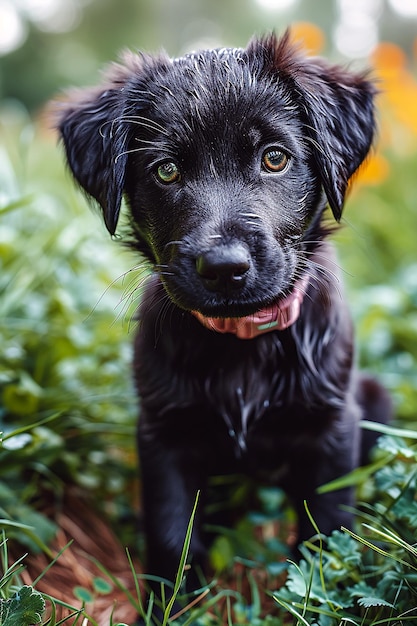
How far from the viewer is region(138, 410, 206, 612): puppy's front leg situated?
7.13 ft

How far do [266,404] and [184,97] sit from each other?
91cm

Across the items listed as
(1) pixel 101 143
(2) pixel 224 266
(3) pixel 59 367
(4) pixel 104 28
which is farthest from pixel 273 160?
(4) pixel 104 28

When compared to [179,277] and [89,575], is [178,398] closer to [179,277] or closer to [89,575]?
[179,277]

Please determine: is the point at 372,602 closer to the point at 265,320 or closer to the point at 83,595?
the point at 265,320

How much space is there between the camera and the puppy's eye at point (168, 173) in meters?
1.97

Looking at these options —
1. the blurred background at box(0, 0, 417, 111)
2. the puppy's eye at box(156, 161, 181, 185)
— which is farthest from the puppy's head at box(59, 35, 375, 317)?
the blurred background at box(0, 0, 417, 111)

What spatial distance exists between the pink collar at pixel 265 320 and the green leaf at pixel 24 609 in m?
0.85

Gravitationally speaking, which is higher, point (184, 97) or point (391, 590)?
point (184, 97)

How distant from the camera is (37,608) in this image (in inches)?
64.2

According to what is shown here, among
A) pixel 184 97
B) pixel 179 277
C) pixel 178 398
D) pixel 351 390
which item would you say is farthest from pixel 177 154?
pixel 351 390

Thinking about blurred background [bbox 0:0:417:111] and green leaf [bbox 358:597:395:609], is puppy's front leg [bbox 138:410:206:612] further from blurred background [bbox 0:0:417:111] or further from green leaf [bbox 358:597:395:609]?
blurred background [bbox 0:0:417:111]

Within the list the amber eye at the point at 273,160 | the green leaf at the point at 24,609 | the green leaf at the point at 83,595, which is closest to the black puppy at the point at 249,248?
the amber eye at the point at 273,160

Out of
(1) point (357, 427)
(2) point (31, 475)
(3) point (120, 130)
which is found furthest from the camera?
(2) point (31, 475)

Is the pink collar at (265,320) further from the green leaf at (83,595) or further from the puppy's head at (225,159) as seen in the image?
the green leaf at (83,595)
